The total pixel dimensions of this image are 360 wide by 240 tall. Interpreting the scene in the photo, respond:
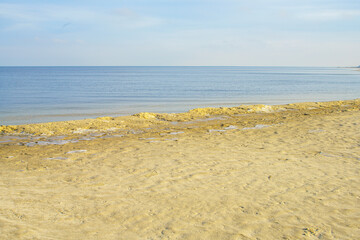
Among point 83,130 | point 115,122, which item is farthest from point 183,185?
point 115,122

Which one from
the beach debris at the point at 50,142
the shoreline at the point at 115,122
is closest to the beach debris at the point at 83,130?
the shoreline at the point at 115,122

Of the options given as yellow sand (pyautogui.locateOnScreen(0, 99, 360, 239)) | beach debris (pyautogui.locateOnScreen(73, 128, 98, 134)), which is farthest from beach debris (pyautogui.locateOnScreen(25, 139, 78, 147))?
beach debris (pyautogui.locateOnScreen(73, 128, 98, 134))

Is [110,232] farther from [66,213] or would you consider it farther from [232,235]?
[232,235]

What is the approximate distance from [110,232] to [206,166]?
3177 millimetres

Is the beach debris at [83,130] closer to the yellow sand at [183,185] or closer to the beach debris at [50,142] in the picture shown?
the yellow sand at [183,185]

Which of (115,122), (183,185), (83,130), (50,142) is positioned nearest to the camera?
(183,185)

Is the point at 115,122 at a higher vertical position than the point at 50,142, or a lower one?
higher

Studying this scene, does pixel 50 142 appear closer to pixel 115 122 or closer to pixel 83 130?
pixel 83 130

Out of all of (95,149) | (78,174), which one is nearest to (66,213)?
(78,174)

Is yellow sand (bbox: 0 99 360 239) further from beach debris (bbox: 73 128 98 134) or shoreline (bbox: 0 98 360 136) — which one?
shoreline (bbox: 0 98 360 136)

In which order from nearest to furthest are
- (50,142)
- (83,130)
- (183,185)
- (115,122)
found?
1. (183,185)
2. (50,142)
3. (83,130)
4. (115,122)

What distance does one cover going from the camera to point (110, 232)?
4055 mm

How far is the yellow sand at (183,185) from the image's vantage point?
415 centimetres

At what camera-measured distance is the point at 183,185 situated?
570cm
